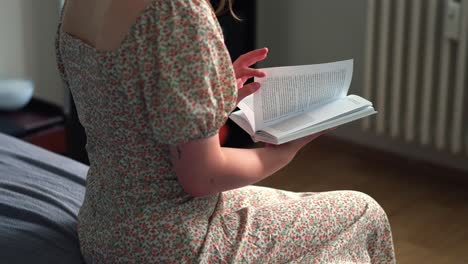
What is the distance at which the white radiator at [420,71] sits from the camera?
2.64 metres

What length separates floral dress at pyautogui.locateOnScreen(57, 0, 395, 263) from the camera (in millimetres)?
1167

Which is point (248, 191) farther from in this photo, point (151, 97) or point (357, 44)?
point (357, 44)

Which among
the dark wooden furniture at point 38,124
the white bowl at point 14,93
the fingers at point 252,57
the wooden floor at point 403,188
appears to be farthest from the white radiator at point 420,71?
the fingers at point 252,57

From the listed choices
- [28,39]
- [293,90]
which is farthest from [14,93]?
[293,90]

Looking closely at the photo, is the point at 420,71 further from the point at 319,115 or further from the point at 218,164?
the point at 218,164

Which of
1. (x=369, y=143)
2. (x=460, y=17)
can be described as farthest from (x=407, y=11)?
(x=369, y=143)

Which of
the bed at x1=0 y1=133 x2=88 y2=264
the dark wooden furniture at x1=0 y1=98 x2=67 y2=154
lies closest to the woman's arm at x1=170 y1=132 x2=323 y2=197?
the bed at x1=0 y1=133 x2=88 y2=264

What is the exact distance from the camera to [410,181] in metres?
2.81

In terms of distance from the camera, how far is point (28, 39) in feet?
9.76

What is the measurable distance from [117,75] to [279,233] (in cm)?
40

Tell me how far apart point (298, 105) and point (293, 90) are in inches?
1.6

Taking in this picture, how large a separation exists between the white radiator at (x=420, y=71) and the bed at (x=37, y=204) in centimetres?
135

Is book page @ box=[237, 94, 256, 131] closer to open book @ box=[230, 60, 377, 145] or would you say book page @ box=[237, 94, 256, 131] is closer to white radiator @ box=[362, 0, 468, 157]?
open book @ box=[230, 60, 377, 145]

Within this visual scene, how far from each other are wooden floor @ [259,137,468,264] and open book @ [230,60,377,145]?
3.21ft
